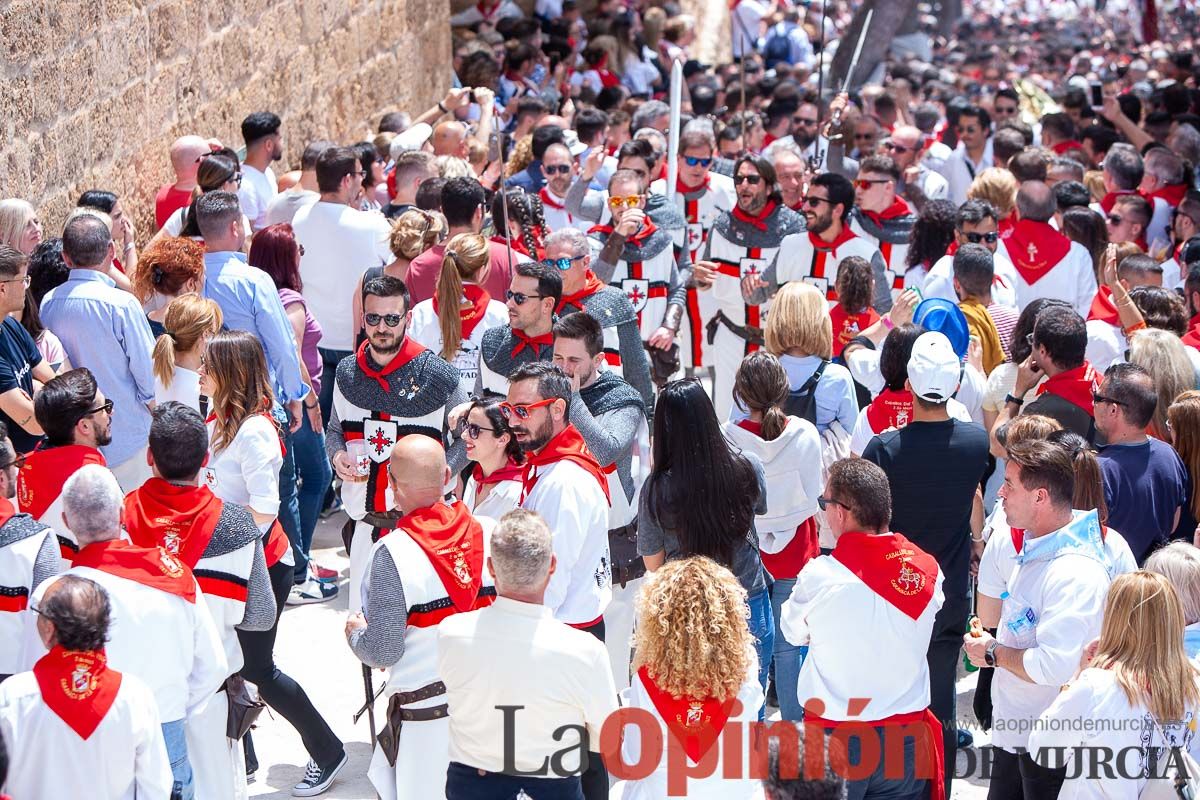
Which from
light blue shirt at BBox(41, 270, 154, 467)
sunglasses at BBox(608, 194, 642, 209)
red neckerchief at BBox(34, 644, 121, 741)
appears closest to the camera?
red neckerchief at BBox(34, 644, 121, 741)

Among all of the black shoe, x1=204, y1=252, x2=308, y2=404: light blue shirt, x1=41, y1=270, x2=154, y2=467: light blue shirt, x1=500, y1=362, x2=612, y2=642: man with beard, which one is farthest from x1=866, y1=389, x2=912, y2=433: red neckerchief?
x1=41, y1=270, x2=154, y2=467: light blue shirt

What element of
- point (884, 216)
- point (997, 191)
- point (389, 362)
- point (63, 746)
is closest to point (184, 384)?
point (389, 362)

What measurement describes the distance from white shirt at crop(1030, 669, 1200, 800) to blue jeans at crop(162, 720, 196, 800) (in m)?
2.32

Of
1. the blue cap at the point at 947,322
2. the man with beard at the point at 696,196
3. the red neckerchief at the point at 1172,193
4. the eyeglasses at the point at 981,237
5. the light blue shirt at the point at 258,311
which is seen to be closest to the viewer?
the blue cap at the point at 947,322

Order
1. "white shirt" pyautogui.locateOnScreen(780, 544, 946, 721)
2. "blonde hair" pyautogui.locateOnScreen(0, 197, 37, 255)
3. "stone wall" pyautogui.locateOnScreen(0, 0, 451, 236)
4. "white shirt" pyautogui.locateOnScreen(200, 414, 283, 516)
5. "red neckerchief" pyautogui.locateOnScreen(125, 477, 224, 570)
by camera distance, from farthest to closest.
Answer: "stone wall" pyautogui.locateOnScreen(0, 0, 451, 236), "blonde hair" pyautogui.locateOnScreen(0, 197, 37, 255), "white shirt" pyautogui.locateOnScreen(200, 414, 283, 516), "red neckerchief" pyautogui.locateOnScreen(125, 477, 224, 570), "white shirt" pyautogui.locateOnScreen(780, 544, 946, 721)

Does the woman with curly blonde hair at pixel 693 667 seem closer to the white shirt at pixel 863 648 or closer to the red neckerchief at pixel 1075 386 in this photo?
the white shirt at pixel 863 648

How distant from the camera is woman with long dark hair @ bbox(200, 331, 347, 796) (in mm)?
4758

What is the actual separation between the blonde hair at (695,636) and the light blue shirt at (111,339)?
111 inches

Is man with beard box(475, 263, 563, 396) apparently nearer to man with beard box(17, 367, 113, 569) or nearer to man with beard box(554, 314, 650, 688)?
man with beard box(554, 314, 650, 688)

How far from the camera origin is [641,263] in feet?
24.0

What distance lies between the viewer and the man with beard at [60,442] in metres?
4.36

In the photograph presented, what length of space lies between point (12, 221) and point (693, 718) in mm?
3798

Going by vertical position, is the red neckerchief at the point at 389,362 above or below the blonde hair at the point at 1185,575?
above

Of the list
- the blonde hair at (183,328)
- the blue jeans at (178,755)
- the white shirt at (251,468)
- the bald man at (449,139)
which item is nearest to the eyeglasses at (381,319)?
the white shirt at (251,468)
